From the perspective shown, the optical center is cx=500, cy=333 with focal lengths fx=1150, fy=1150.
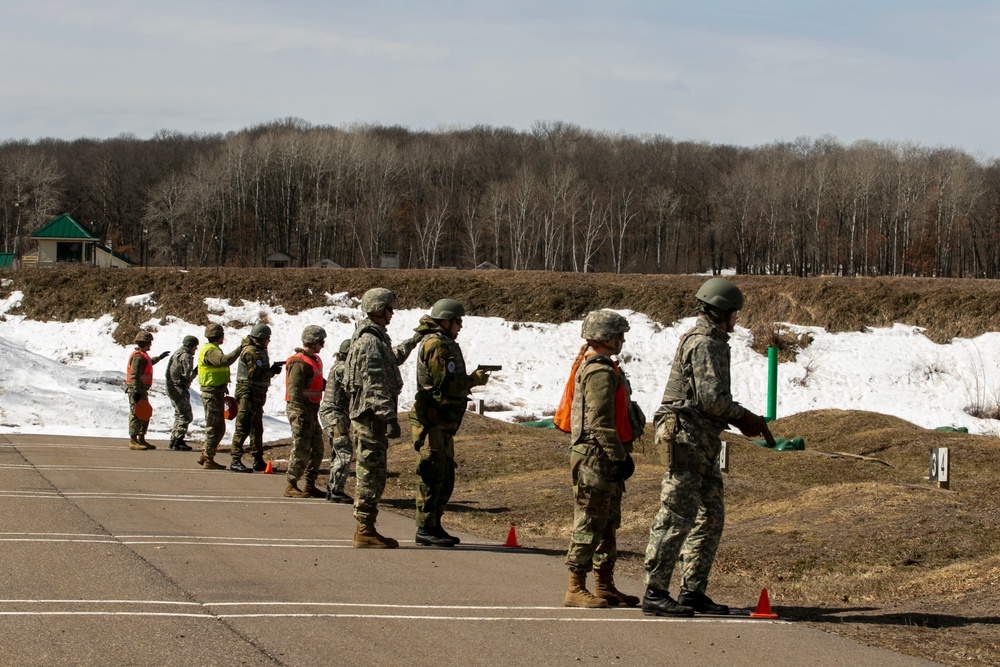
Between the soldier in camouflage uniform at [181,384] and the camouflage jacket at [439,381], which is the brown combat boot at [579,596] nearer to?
the camouflage jacket at [439,381]

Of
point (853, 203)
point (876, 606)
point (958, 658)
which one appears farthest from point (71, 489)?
point (853, 203)

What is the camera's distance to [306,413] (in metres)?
16.0

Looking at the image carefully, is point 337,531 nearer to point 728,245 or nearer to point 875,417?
point 875,417

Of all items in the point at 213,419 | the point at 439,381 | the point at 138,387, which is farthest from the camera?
the point at 138,387

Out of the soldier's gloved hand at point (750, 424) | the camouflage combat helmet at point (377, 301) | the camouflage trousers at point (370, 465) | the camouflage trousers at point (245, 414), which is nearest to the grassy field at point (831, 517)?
the soldier's gloved hand at point (750, 424)

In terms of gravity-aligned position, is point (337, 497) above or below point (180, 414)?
below

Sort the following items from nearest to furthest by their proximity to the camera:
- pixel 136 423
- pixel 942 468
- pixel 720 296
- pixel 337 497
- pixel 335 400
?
pixel 720 296 < pixel 942 468 < pixel 337 497 < pixel 335 400 < pixel 136 423

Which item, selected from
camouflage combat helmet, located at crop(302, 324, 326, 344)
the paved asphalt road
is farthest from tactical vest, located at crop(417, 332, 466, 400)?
camouflage combat helmet, located at crop(302, 324, 326, 344)

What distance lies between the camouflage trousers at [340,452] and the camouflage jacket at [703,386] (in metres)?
7.38

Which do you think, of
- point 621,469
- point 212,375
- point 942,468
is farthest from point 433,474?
point 212,375

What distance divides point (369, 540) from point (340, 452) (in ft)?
13.3

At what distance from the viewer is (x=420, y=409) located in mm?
11531

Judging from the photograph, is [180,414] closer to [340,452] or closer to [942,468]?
[340,452]

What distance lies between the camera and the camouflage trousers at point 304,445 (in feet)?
51.9
